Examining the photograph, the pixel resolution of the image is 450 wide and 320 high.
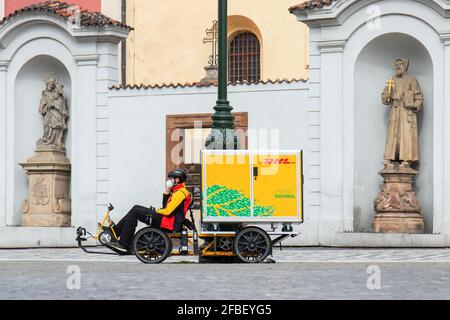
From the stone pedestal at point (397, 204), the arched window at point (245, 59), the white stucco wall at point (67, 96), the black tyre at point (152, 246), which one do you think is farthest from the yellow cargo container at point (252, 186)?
the arched window at point (245, 59)

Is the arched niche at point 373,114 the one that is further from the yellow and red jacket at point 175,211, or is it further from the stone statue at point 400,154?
the yellow and red jacket at point 175,211

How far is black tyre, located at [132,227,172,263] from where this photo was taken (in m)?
19.9

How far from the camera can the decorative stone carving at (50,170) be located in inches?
1160

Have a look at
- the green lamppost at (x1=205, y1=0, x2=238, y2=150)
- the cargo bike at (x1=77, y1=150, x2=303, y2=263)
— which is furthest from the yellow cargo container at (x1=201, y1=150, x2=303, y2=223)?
the green lamppost at (x1=205, y1=0, x2=238, y2=150)

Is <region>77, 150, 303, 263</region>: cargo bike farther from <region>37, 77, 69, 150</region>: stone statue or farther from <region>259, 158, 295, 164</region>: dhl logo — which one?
<region>37, 77, 69, 150</region>: stone statue

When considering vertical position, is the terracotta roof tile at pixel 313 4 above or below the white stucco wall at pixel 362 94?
above

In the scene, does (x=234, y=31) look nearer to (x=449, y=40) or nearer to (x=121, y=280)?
(x=449, y=40)

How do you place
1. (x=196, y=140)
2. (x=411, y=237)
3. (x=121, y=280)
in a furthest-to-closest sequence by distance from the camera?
(x=196, y=140), (x=411, y=237), (x=121, y=280)

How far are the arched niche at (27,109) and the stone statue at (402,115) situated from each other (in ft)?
25.7

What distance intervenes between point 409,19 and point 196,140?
5248mm

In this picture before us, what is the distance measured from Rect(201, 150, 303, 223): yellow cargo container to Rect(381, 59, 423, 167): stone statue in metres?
6.73

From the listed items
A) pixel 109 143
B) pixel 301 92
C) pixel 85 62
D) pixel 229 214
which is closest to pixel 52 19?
pixel 85 62

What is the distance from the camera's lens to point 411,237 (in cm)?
2552

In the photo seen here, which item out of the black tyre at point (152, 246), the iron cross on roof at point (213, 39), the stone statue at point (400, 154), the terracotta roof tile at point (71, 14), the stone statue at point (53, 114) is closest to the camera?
the black tyre at point (152, 246)
